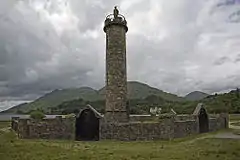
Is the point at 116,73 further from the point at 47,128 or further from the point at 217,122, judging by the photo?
the point at 217,122

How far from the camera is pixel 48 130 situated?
29578 mm

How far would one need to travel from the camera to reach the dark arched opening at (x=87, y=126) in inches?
1252

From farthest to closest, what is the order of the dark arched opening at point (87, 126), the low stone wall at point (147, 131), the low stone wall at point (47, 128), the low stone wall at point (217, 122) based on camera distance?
the low stone wall at point (217, 122), the dark arched opening at point (87, 126), the low stone wall at point (147, 131), the low stone wall at point (47, 128)

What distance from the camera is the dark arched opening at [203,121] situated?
36.0 meters

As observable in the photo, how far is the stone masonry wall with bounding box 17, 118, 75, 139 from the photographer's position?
28.3m

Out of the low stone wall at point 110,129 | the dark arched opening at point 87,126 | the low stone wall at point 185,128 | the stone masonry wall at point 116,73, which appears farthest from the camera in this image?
the stone masonry wall at point 116,73

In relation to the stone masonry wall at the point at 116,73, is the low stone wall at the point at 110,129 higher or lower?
lower

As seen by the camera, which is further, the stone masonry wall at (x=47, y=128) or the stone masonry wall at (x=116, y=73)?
the stone masonry wall at (x=116, y=73)

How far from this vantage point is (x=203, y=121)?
121 feet

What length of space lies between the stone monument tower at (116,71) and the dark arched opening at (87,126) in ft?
5.16

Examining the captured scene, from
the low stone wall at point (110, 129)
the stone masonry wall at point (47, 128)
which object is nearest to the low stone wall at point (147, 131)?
the low stone wall at point (110, 129)

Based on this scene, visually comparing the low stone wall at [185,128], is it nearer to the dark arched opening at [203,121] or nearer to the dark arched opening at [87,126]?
the dark arched opening at [203,121]

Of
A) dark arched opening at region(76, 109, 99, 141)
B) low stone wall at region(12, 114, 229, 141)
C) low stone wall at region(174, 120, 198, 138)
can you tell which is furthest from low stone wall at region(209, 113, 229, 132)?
dark arched opening at region(76, 109, 99, 141)

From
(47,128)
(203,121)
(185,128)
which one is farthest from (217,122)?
(47,128)
